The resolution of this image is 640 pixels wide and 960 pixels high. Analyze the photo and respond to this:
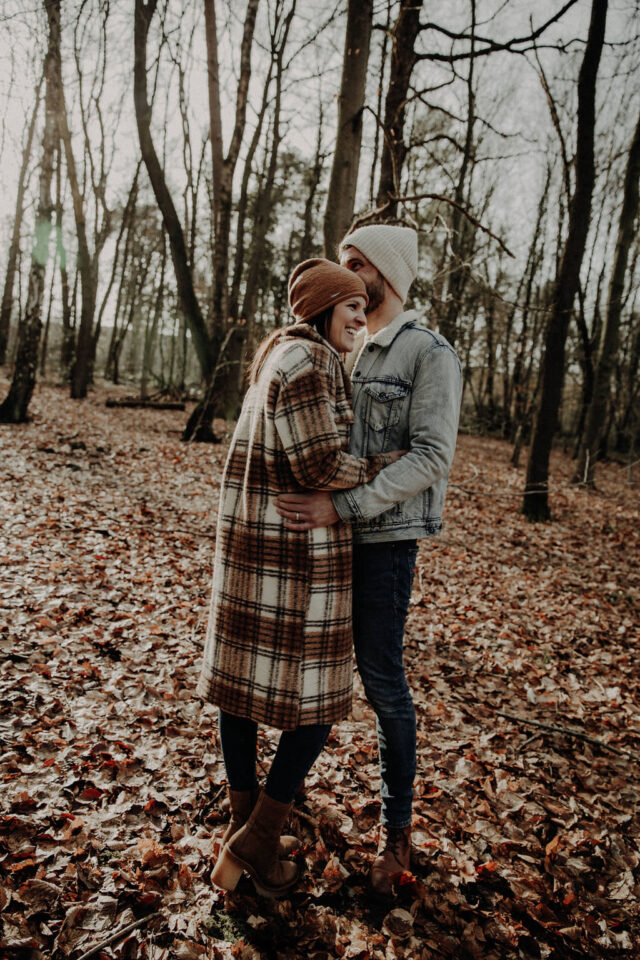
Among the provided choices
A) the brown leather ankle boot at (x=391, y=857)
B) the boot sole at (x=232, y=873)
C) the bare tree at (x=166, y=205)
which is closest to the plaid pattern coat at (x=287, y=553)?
the boot sole at (x=232, y=873)

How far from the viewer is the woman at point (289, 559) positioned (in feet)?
5.47

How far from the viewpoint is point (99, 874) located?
2039 mm

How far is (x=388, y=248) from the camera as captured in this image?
1974mm

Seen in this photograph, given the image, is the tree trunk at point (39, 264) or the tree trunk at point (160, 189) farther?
the tree trunk at point (160, 189)

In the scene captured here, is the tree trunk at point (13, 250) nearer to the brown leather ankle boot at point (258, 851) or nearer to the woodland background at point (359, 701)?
the woodland background at point (359, 701)

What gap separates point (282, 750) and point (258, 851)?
383 millimetres

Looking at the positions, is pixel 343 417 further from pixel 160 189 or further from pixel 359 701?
pixel 160 189

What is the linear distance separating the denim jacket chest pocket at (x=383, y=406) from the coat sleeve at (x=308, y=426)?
325 mm

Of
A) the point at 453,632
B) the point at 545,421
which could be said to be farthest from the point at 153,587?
the point at 545,421

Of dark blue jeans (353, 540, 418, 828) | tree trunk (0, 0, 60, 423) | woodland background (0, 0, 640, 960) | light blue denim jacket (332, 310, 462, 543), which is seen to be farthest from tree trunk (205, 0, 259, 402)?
dark blue jeans (353, 540, 418, 828)

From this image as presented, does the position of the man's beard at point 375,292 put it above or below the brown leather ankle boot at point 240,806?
above

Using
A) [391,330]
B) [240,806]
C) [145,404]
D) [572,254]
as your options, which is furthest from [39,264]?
[240,806]

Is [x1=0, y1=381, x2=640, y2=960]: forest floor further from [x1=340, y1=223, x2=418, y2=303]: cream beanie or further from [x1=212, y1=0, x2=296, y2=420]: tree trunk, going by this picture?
[x1=212, y1=0, x2=296, y2=420]: tree trunk

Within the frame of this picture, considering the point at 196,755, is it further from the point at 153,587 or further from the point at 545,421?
the point at 545,421
